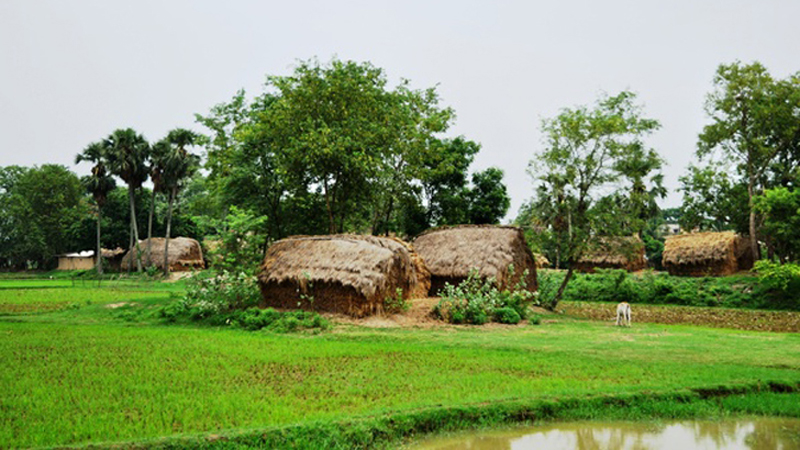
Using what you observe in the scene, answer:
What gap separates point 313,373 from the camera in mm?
7340

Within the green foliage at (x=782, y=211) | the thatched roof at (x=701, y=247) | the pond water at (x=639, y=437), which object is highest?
the green foliage at (x=782, y=211)

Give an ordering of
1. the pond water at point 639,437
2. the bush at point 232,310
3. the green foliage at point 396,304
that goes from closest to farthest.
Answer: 1. the pond water at point 639,437
2. the bush at point 232,310
3. the green foliage at point 396,304

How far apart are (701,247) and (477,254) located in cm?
1923

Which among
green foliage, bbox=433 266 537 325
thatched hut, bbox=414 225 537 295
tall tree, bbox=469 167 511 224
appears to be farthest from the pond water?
tall tree, bbox=469 167 511 224

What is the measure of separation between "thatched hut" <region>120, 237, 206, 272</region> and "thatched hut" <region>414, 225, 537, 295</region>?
25.7 m

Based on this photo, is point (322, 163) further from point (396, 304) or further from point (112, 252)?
point (112, 252)

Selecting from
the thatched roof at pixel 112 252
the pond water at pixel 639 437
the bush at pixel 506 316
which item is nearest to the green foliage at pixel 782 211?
the bush at pixel 506 316

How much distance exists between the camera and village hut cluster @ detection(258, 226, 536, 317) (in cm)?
1338

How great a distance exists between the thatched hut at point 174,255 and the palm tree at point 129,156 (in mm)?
4173

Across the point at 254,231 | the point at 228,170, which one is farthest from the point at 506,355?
the point at 228,170

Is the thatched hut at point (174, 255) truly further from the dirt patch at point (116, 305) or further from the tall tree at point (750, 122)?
the tall tree at point (750, 122)

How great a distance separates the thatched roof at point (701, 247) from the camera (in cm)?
2925

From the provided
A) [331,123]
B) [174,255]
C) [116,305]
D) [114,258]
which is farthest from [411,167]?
[114,258]

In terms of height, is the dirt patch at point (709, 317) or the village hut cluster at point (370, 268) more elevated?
the village hut cluster at point (370, 268)
